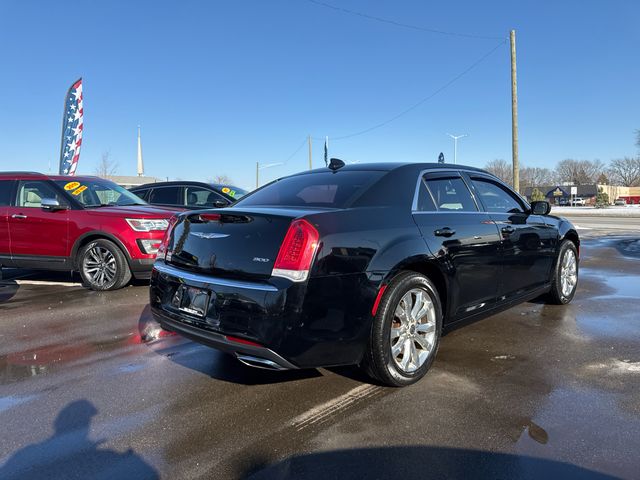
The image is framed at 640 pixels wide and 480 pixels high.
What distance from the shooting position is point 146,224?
6.73m

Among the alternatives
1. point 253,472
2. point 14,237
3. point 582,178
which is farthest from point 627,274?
point 582,178

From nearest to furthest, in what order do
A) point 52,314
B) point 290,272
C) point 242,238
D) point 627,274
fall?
point 290,272 → point 242,238 → point 52,314 → point 627,274

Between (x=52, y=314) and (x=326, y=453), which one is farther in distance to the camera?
(x=52, y=314)

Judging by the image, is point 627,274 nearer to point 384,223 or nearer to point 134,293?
point 384,223

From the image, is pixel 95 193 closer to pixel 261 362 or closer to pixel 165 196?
pixel 165 196

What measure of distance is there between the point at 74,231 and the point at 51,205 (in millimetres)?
486

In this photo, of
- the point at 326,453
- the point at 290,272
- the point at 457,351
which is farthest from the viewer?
the point at 457,351

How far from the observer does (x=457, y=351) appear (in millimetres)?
4133

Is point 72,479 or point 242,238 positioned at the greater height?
point 242,238

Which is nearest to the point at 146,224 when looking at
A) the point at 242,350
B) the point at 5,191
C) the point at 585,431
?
the point at 5,191

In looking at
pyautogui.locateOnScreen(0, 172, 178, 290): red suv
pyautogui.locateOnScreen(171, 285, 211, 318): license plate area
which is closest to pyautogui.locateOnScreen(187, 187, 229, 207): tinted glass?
pyautogui.locateOnScreen(0, 172, 178, 290): red suv

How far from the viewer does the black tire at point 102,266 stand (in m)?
6.75

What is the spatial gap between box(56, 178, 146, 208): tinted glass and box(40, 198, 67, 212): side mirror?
241 millimetres

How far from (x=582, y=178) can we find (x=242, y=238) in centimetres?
14578
